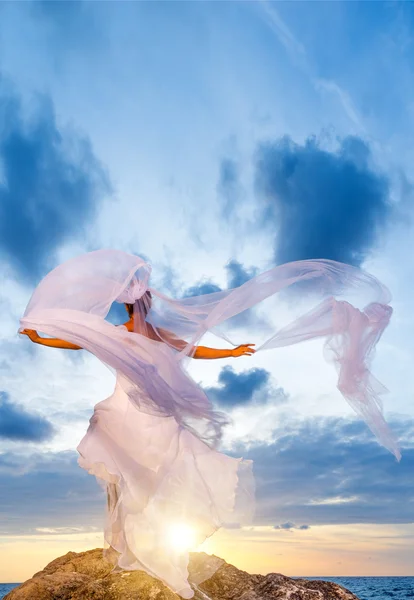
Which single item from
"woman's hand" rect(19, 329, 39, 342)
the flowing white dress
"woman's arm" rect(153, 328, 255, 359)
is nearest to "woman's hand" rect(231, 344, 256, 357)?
"woman's arm" rect(153, 328, 255, 359)

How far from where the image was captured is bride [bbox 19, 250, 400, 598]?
316 inches

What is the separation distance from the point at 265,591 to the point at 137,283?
5013 mm

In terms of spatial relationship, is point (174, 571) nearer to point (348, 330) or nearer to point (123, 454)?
point (123, 454)

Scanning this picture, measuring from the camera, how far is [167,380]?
322 inches

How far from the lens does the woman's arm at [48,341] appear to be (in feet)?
27.3

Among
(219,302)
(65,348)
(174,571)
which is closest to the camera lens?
(174,571)

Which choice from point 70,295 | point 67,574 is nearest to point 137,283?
point 70,295

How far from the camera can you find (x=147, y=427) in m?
8.36

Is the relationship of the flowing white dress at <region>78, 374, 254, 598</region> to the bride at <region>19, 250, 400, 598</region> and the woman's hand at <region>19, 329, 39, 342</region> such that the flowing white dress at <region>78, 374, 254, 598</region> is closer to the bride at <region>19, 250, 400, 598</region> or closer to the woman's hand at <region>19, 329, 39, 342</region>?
the bride at <region>19, 250, 400, 598</region>

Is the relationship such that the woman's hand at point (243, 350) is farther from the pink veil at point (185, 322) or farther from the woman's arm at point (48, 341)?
the woman's arm at point (48, 341)

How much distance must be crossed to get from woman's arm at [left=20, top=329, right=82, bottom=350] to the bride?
0.02 meters

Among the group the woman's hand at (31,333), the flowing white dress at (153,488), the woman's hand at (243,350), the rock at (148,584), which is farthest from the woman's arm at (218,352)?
the rock at (148,584)

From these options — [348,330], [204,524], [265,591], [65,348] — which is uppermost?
[348,330]

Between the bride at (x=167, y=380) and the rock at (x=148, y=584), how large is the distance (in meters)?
0.35
